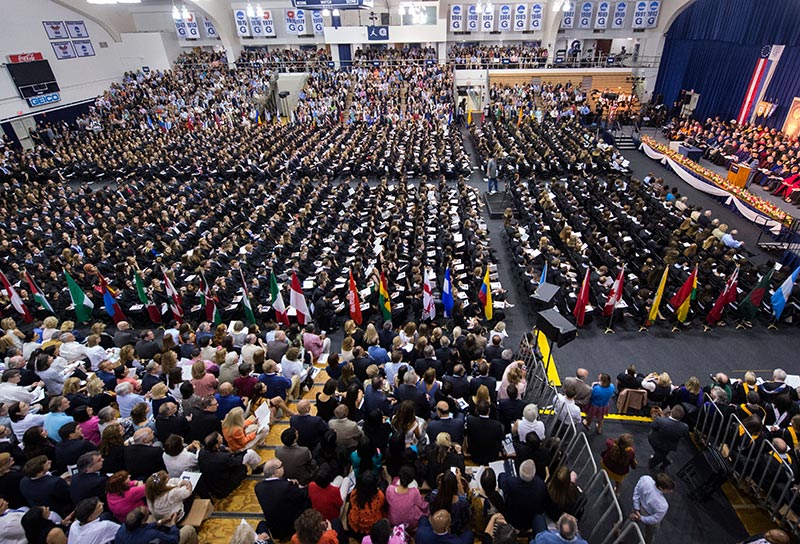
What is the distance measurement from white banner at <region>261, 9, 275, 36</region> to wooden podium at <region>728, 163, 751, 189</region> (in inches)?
1539

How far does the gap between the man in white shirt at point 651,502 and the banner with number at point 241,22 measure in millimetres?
46555

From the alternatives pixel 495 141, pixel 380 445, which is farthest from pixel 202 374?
pixel 495 141

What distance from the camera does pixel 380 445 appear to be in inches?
204

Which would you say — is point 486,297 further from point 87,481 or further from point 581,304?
point 87,481

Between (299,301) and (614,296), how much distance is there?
25.5ft

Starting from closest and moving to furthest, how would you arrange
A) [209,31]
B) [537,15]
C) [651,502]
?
[651,502]
[537,15]
[209,31]

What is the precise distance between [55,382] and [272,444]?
459 cm

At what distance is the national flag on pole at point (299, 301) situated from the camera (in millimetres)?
10435

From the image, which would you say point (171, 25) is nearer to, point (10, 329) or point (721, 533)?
point (10, 329)

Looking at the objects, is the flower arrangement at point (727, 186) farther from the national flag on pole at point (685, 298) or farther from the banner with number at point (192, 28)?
the banner with number at point (192, 28)

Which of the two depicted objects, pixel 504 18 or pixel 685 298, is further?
pixel 504 18

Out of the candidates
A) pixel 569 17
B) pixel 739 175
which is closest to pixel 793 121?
pixel 739 175

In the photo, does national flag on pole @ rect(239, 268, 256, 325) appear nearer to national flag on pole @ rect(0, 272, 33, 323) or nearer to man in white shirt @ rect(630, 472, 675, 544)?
national flag on pole @ rect(0, 272, 33, 323)

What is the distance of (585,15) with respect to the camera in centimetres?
3303
